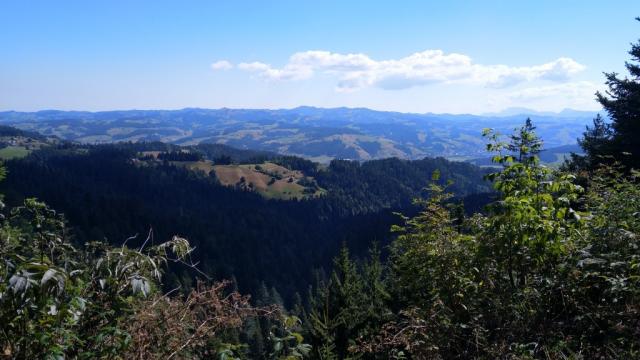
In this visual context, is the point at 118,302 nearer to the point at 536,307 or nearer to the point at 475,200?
the point at 536,307

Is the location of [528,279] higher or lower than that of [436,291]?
higher

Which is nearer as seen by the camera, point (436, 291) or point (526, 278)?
point (526, 278)

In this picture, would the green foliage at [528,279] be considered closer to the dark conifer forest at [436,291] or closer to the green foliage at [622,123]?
the dark conifer forest at [436,291]

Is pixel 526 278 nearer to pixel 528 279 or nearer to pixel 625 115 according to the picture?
pixel 528 279

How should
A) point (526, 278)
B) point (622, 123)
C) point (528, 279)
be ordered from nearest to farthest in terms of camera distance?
point (528, 279), point (526, 278), point (622, 123)

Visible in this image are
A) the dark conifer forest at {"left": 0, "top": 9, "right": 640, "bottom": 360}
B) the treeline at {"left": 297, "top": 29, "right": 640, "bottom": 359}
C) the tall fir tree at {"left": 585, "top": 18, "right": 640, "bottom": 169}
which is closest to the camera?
the dark conifer forest at {"left": 0, "top": 9, "right": 640, "bottom": 360}

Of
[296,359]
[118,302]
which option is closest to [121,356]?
[118,302]

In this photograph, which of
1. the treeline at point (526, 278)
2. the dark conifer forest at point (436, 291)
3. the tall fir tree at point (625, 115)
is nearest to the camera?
the dark conifer forest at point (436, 291)

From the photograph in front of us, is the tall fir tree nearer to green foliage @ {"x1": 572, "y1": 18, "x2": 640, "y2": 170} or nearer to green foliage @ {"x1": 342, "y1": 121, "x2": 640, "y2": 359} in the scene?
green foliage @ {"x1": 572, "y1": 18, "x2": 640, "y2": 170}

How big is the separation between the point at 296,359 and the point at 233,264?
14864 centimetres

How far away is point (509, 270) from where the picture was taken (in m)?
4.88

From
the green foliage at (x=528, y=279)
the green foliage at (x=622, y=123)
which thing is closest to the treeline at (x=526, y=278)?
the green foliage at (x=528, y=279)

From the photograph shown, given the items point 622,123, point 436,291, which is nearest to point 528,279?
Result: point 436,291

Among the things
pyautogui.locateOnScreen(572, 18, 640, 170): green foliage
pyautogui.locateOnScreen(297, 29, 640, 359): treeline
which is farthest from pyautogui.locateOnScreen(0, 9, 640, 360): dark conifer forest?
pyautogui.locateOnScreen(572, 18, 640, 170): green foliage
